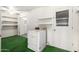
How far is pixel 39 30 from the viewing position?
2025 millimetres

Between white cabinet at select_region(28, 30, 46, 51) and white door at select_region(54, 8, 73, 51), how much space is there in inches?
8.3

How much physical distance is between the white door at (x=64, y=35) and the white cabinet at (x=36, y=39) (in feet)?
0.69

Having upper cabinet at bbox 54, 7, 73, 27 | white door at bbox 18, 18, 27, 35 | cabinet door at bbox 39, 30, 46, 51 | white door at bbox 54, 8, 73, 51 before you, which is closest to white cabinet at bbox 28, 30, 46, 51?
cabinet door at bbox 39, 30, 46, 51

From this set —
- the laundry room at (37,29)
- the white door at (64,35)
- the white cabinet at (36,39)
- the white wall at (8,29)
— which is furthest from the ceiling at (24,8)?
the white door at (64,35)

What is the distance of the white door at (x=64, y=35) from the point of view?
6.33ft

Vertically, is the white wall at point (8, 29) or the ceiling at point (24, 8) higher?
the ceiling at point (24, 8)

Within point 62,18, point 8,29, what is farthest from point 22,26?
point 62,18

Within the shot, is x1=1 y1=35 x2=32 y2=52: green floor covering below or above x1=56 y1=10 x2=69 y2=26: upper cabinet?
below

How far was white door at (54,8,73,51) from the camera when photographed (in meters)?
1.93

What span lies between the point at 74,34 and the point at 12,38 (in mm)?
1053

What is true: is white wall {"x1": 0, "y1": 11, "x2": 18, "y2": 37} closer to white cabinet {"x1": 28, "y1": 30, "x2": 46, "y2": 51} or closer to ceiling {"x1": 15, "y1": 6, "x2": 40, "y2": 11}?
ceiling {"x1": 15, "y1": 6, "x2": 40, "y2": 11}

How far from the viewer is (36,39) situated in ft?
6.59

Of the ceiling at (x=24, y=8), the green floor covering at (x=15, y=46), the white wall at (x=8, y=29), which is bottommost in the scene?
the green floor covering at (x=15, y=46)

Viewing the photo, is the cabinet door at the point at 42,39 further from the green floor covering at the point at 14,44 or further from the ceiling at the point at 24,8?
the ceiling at the point at 24,8
